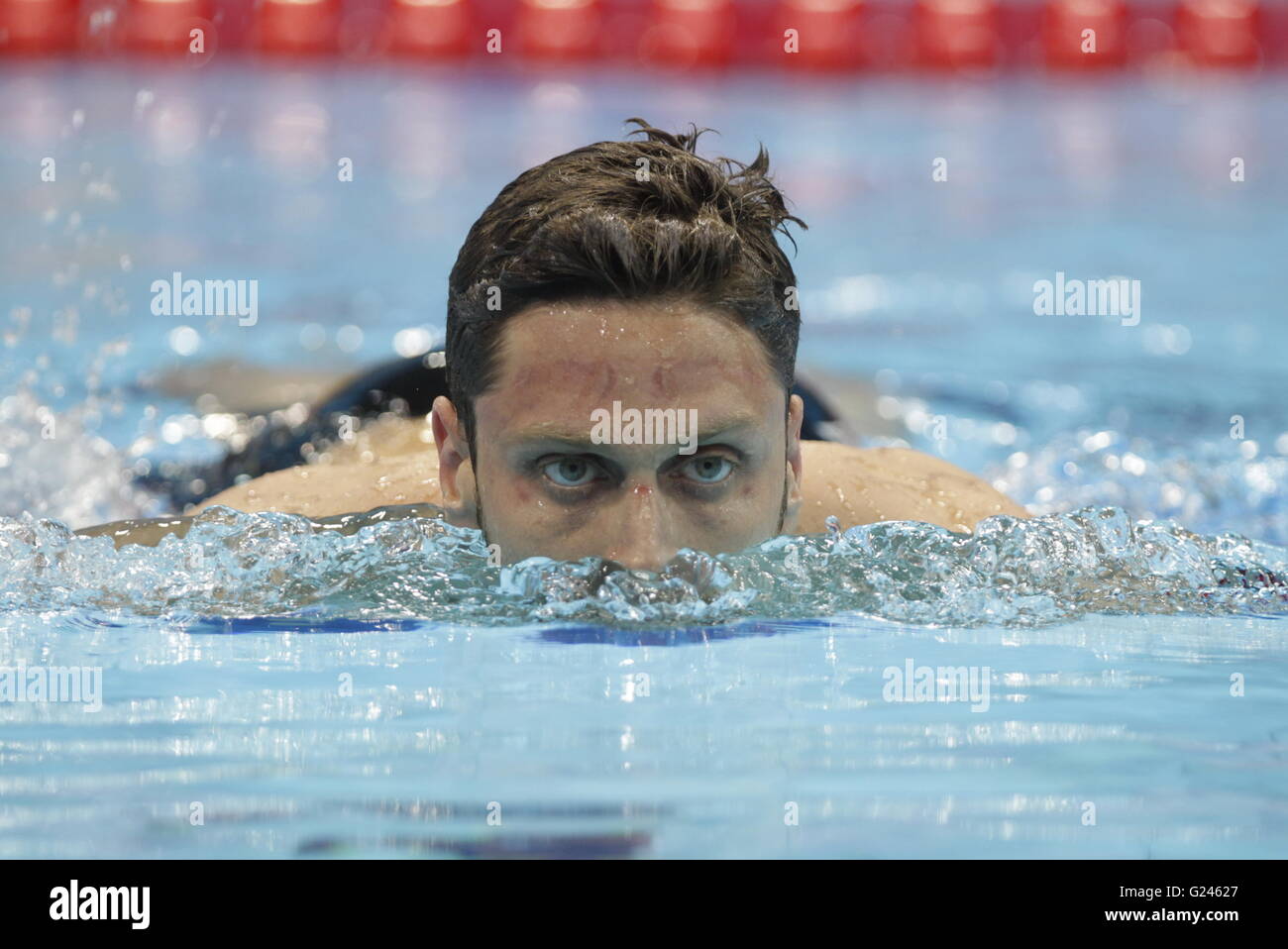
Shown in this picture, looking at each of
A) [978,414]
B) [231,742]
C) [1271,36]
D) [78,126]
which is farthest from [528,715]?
[1271,36]

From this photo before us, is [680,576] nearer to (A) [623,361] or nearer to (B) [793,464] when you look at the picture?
(A) [623,361]

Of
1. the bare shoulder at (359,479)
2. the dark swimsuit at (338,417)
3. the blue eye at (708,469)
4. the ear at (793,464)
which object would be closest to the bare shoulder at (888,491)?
the ear at (793,464)

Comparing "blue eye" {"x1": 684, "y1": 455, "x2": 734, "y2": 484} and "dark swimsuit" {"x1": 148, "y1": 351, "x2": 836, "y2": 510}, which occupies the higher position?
"dark swimsuit" {"x1": 148, "y1": 351, "x2": 836, "y2": 510}

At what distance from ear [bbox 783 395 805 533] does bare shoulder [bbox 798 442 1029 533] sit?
11.2 inches

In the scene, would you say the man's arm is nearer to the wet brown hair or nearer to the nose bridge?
the wet brown hair

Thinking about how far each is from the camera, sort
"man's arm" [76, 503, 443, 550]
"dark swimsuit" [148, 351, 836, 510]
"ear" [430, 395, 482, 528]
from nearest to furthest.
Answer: "ear" [430, 395, 482, 528], "man's arm" [76, 503, 443, 550], "dark swimsuit" [148, 351, 836, 510]

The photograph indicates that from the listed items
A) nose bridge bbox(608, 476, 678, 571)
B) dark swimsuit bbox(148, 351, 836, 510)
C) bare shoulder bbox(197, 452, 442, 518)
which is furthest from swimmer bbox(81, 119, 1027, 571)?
dark swimsuit bbox(148, 351, 836, 510)

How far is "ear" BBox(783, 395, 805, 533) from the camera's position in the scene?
2.62 metres

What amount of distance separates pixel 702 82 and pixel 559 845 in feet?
24.4

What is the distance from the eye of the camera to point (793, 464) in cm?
267

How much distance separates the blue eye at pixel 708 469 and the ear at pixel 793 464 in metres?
0.26

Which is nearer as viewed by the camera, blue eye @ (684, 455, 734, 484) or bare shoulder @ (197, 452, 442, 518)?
blue eye @ (684, 455, 734, 484)

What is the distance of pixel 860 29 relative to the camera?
28.6 feet
